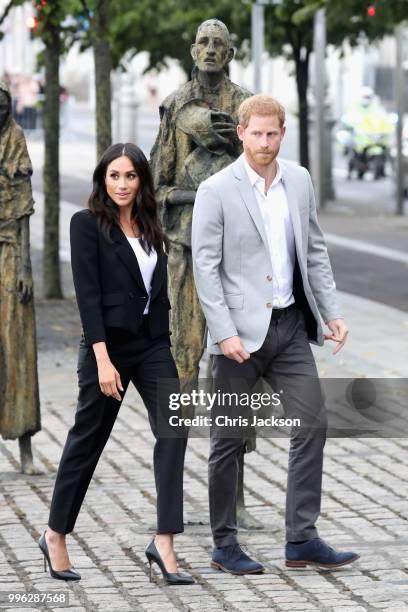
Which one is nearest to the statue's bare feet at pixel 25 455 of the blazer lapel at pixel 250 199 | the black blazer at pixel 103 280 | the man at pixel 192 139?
the man at pixel 192 139

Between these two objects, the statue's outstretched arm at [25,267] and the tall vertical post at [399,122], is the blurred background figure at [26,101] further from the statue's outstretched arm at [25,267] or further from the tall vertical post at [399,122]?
the statue's outstretched arm at [25,267]

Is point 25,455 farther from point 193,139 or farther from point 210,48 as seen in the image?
point 210,48

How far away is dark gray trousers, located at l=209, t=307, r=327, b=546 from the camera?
6.74m

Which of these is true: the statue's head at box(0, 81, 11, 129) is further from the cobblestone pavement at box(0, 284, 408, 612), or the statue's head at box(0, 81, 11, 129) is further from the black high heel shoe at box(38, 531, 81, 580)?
the black high heel shoe at box(38, 531, 81, 580)

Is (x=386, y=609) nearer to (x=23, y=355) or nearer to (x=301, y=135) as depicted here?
(x=23, y=355)

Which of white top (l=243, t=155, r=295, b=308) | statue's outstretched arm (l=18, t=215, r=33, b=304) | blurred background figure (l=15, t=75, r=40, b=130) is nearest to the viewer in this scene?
white top (l=243, t=155, r=295, b=308)

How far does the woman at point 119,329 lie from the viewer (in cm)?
653

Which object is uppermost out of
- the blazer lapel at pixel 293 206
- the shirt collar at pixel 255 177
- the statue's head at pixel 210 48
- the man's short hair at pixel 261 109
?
the statue's head at pixel 210 48

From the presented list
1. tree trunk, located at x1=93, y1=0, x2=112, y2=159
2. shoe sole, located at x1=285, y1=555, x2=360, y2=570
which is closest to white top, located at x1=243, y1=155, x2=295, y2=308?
shoe sole, located at x1=285, y1=555, x2=360, y2=570

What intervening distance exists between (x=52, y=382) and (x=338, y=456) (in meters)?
3.04

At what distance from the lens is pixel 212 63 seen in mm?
7891

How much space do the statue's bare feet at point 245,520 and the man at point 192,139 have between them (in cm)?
109

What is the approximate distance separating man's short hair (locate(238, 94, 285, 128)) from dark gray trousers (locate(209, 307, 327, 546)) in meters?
0.77

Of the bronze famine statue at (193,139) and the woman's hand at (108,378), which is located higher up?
the bronze famine statue at (193,139)
